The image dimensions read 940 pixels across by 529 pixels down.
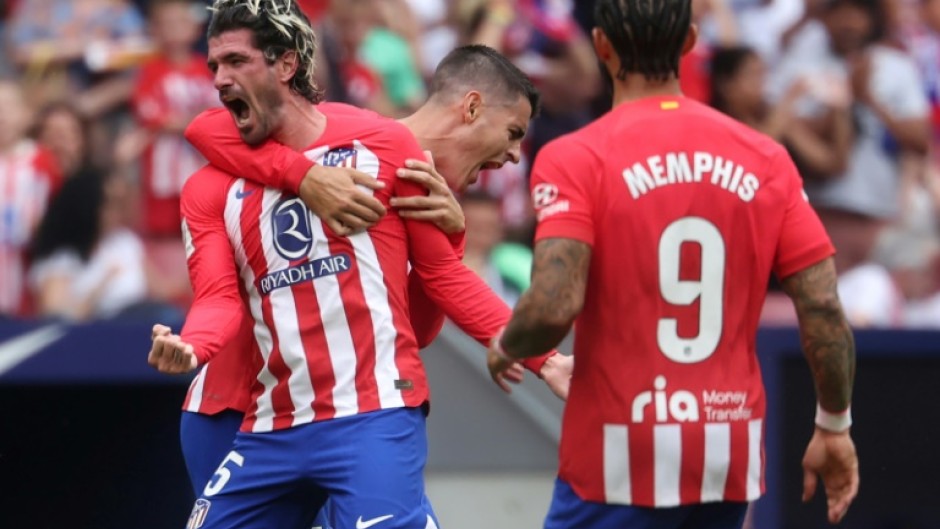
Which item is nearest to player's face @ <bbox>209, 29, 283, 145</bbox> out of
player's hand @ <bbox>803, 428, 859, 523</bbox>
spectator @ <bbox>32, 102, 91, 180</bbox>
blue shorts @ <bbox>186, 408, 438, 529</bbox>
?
blue shorts @ <bbox>186, 408, 438, 529</bbox>

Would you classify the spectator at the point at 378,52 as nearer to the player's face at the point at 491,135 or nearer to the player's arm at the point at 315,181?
the player's face at the point at 491,135

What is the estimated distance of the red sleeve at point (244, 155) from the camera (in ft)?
15.0

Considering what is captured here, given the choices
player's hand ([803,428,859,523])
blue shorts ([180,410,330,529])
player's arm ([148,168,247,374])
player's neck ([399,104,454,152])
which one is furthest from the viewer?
player's neck ([399,104,454,152])

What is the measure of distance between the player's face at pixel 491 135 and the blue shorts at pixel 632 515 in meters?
1.35

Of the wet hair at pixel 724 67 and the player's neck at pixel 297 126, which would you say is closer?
the player's neck at pixel 297 126

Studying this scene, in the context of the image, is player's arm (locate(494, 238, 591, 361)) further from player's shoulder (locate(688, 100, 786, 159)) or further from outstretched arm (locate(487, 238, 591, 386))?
player's shoulder (locate(688, 100, 786, 159))

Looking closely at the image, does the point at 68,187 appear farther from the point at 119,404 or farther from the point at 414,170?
the point at 414,170

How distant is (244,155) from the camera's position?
468 cm

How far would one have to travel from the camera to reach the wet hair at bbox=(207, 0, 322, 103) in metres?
4.62

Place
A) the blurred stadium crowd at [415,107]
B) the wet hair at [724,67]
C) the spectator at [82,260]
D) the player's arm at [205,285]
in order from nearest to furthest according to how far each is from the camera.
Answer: the player's arm at [205,285] < the spectator at [82,260] < the blurred stadium crowd at [415,107] < the wet hair at [724,67]

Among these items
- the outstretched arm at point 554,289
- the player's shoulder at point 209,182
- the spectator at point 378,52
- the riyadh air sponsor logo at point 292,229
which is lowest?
the outstretched arm at point 554,289

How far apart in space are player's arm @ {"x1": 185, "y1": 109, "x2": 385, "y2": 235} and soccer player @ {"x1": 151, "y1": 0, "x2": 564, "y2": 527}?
5 centimetres

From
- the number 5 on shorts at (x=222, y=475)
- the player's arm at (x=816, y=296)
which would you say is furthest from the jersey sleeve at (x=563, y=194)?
the number 5 on shorts at (x=222, y=475)

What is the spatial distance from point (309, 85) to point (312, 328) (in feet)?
2.50
